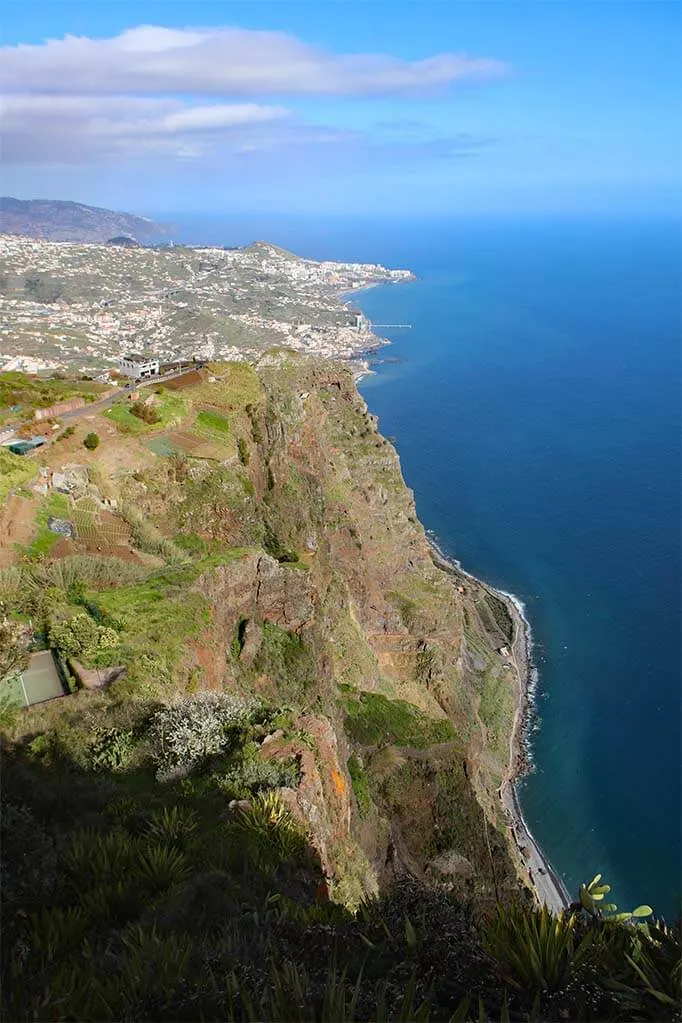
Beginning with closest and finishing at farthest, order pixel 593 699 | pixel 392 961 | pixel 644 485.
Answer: pixel 392 961
pixel 593 699
pixel 644 485

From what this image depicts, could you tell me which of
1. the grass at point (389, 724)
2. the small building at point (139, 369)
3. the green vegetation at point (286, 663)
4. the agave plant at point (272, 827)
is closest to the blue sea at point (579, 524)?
the agave plant at point (272, 827)

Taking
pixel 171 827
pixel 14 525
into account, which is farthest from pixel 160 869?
pixel 14 525

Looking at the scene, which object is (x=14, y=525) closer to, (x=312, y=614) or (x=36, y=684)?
(x=36, y=684)

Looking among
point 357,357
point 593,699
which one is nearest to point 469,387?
point 357,357

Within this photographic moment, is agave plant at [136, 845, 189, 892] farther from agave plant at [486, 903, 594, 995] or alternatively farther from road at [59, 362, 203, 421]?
road at [59, 362, 203, 421]

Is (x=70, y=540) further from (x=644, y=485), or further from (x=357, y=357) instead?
(x=357, y=357)

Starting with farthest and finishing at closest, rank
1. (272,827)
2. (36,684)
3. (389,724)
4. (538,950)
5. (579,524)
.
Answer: (579,524) → (389,724) → (36,684) → (272,827) → (538,950)
